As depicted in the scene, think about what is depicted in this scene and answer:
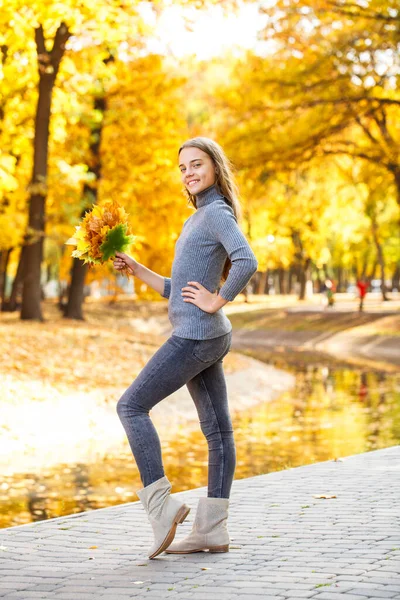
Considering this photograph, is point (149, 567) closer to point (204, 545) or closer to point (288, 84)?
point (204, 545)

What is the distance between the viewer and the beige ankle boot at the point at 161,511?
17.9ft

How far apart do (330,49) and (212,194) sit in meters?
25.0

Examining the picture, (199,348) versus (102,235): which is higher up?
(102,235)

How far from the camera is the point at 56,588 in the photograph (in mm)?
4824

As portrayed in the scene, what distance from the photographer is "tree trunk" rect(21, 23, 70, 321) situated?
23828 millimetres

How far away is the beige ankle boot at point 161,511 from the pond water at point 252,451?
9.44ft

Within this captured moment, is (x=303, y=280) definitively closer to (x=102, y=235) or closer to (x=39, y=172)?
(x=39, y=172)

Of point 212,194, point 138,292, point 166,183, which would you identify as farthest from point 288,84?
point 212,194

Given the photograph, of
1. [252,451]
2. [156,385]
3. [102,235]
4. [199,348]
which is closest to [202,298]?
[199,348]

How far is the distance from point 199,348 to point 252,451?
22.7 ft

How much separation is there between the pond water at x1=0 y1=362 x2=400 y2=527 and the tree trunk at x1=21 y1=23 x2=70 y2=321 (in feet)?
25.0

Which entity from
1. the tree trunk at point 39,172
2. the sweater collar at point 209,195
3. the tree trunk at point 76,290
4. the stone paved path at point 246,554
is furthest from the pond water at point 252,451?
the tree trunk at point 76,290

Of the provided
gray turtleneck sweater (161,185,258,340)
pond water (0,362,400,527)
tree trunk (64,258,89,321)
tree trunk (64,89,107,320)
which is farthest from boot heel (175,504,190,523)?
tree trunk (64,258,89,321)

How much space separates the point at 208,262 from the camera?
18.3ft
